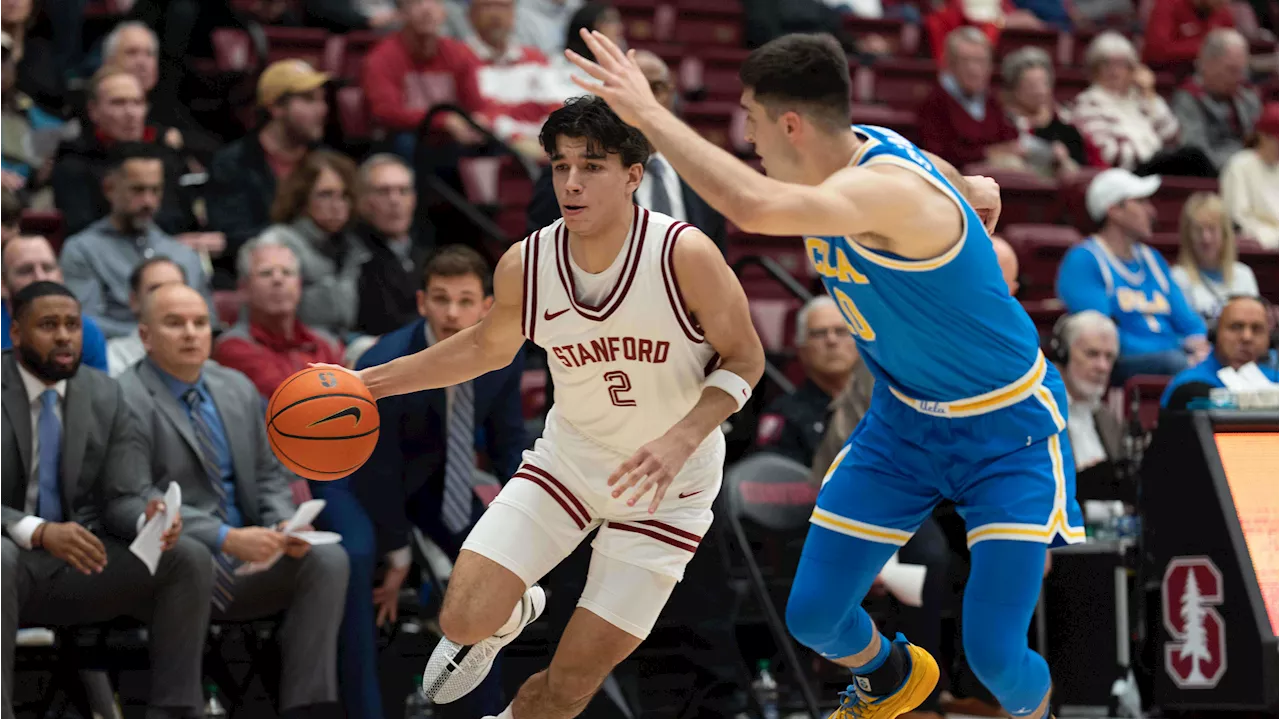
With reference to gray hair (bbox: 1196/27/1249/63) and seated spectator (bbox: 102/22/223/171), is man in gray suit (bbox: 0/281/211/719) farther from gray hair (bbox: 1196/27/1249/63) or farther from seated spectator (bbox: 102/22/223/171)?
gray hair (bbox: 1196/27/1249/63)

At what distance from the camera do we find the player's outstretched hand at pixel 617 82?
3.76 m

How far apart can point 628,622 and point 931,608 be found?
7.59 ft

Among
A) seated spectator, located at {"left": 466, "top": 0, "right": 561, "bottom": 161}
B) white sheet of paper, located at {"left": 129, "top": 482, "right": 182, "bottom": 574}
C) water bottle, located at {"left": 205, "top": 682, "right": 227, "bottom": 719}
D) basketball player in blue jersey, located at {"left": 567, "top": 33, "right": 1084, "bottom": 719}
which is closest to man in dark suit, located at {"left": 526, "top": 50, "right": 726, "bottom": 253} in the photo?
basketball player in blue jersey, located at {"left": 567, "top": 33, "right": 1084, "bottom": 719}

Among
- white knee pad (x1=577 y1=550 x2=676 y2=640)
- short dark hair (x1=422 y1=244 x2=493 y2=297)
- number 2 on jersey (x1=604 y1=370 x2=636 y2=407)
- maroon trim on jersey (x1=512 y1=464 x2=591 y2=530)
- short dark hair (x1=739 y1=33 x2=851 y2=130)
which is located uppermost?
short dark hair (x1=739 y1=33 x2=851 y2=130)

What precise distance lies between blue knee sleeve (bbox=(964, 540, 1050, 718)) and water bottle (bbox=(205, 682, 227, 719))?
2.99 metres

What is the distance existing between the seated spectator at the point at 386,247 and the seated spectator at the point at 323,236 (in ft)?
0.27

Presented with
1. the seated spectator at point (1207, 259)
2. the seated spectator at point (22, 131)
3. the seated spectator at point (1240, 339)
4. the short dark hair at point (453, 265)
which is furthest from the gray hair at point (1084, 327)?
the seated spectator at point (22, 131)

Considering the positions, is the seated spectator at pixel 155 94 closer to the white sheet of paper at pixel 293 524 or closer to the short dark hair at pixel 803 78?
the white sheet of paper at pixel 293 524

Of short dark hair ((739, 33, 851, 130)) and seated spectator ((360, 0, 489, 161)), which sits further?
seated spectator ((360, 0, 489, 161))

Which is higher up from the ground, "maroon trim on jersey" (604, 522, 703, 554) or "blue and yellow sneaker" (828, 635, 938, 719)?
"maroon trim on jersey" (604, 522, 703, 554)

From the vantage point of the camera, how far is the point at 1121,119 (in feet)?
35.6

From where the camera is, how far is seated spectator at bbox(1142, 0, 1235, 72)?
1245 cm

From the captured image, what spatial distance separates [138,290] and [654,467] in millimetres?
3442

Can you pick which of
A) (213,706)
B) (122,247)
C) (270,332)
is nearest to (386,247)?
(270,332)
